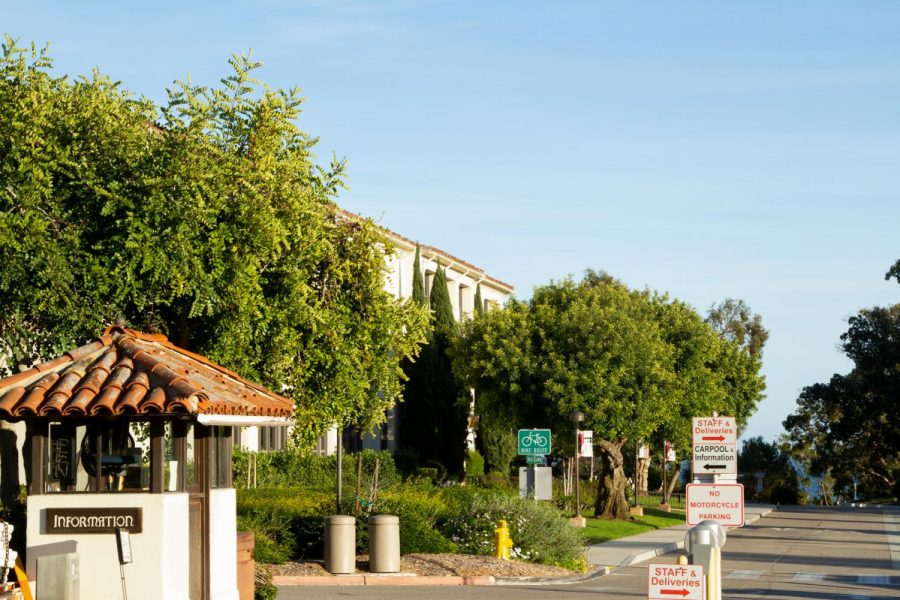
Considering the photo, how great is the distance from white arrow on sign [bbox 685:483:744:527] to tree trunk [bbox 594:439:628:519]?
30.3 m

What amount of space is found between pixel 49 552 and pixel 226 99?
855 centimetres

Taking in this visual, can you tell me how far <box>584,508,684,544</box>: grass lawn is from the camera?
3663 centimetres

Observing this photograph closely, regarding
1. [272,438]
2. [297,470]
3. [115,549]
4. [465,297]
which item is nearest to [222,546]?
[115,549]

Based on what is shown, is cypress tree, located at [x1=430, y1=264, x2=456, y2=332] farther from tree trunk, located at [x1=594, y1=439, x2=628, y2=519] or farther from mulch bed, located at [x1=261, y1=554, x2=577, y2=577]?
mulch bed, located at [x1=261, y1=554, x2=577, y2=577]

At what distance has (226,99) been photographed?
65.9ft

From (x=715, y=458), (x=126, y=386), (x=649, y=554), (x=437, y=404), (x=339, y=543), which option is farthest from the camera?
(x=437, y=404)

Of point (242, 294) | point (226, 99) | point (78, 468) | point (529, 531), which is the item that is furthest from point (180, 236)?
point (529, 531)

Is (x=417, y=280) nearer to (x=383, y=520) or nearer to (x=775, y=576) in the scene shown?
(x=775, y=576)

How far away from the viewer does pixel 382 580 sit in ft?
71.3

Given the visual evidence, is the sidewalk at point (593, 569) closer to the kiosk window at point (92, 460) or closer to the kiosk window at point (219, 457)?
the kiosk window at point (219, 457)

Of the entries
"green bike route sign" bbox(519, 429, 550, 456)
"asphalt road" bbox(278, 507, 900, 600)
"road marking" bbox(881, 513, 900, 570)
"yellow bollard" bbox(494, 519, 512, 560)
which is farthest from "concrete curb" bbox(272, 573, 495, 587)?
"road marking" bbox(881, 513, 900, 570)

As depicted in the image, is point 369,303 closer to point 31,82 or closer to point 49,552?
point 31,82

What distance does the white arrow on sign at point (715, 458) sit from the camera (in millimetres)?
14798

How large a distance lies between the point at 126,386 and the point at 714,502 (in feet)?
22.1
